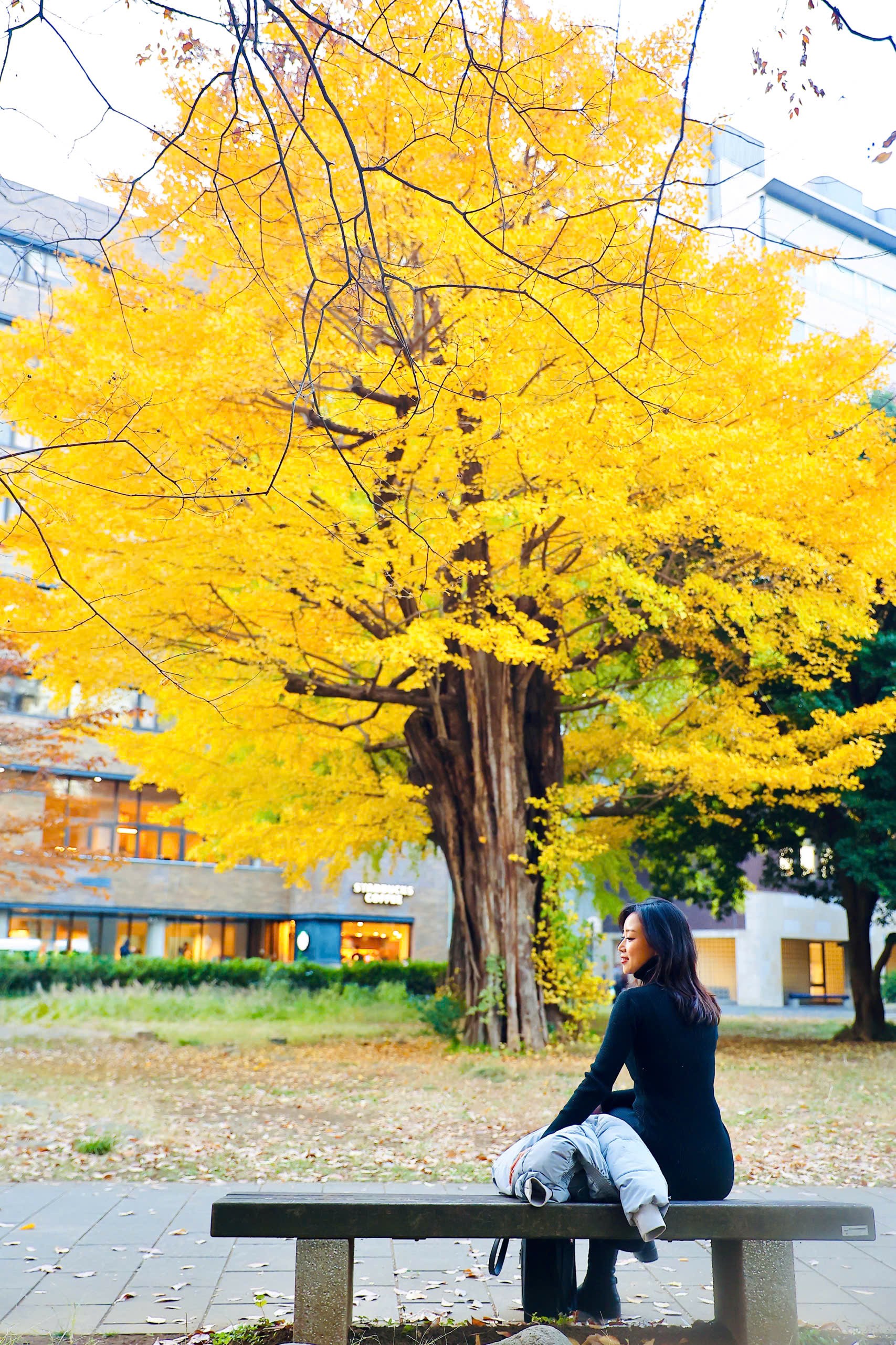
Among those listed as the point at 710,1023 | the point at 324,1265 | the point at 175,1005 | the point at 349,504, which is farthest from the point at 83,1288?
the point at 175,1005

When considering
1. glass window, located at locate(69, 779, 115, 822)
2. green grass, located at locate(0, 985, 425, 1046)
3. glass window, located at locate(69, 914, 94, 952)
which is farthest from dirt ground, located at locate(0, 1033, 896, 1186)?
glass window, located at locate(69, 779, 115, 822)

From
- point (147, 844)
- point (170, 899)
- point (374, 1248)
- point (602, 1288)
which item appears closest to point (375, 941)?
point (170, 899)

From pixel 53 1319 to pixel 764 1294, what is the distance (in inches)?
106

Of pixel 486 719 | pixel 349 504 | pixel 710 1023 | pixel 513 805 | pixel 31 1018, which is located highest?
pixel 349 504

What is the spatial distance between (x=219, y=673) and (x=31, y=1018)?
9150 millimetres

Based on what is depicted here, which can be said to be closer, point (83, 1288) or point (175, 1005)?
point (83, 1288)

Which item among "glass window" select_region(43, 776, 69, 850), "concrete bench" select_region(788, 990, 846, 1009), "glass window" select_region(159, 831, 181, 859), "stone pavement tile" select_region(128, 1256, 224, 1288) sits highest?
"glass window" select_region(159, 831, 181, 859)

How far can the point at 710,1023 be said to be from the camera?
154 inches

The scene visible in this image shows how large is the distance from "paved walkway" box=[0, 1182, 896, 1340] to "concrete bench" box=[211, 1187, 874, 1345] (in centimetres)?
59

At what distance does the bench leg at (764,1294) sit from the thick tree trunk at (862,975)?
17299 millimetres

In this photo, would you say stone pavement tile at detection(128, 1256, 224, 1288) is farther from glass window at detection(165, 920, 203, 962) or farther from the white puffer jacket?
glass window at detection(165, 920, 203, 962)

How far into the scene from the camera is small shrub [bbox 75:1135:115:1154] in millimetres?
8062

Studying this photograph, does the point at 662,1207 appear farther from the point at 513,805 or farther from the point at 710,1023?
the point at 513,805

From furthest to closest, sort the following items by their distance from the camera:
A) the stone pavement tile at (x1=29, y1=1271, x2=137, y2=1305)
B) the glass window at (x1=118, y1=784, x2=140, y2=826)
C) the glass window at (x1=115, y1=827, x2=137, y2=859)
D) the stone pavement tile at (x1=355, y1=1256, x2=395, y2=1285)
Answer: the glass window at (x1=118, y1=784, x2=140, y2=826) → the glass window at (x1=115, y1=827, x2=137, y2=859) → the stone pavement tile at (x1=355, y1=1256, x2=395, y2=1285) → the stone pavement tile at (x1=29, y1=1271, x2=137, y2=1305)
